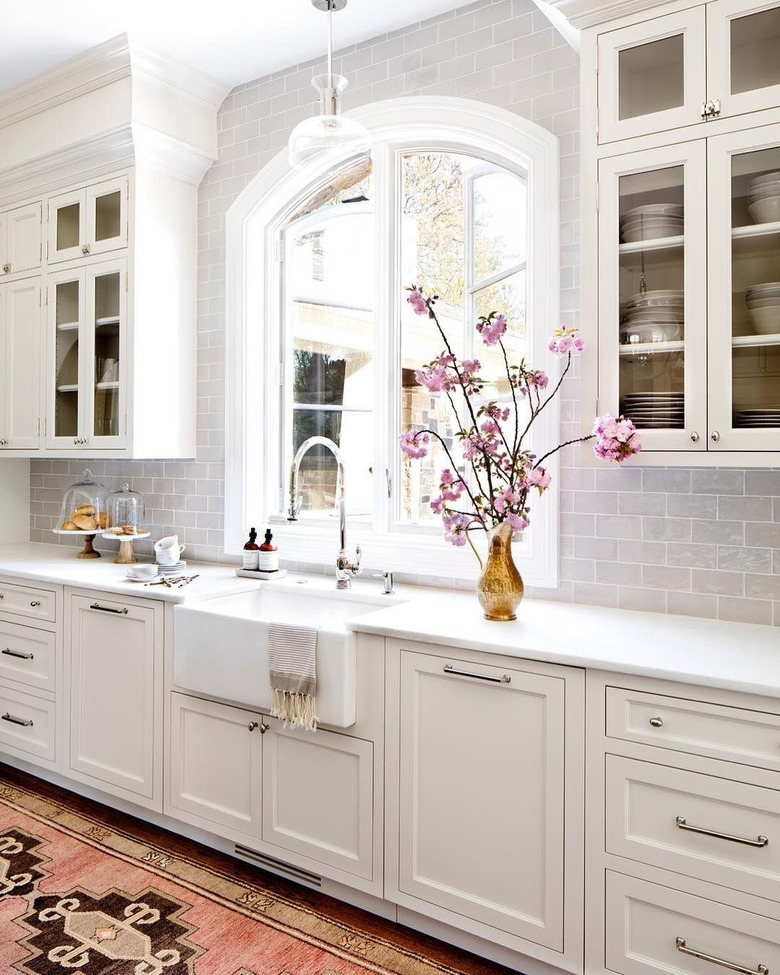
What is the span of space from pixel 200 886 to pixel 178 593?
96 cm

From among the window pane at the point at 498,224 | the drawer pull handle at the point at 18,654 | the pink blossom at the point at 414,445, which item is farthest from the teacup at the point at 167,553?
the window pane at the point at 498,224

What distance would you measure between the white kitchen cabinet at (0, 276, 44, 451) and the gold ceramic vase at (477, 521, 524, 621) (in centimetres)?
236

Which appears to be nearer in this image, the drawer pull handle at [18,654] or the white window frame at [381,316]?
the white window frame at [381,316]

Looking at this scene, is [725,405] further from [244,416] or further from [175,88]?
[175,88]

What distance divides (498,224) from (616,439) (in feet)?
3.93

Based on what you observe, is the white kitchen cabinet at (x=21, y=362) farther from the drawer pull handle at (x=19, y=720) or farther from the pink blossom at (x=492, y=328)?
the pink blossom at (x=492, y=328)

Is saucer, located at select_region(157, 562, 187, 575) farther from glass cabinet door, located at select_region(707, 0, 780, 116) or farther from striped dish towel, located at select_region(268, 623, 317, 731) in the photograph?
glass cabinet door, located at select_region(707, 0, 780, 116)

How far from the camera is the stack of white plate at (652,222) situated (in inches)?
79.8

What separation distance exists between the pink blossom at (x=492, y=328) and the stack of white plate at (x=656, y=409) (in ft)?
1.30

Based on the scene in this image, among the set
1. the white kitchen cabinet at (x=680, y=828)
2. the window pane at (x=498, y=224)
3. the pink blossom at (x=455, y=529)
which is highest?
the window pane at (x=498, y=224)

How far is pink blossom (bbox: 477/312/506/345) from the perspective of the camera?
2170 mm

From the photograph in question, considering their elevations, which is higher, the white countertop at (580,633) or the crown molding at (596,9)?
the crown molding at (596,9)

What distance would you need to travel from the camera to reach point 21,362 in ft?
11.8

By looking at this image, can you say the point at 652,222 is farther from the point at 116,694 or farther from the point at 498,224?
the point at 116,694
